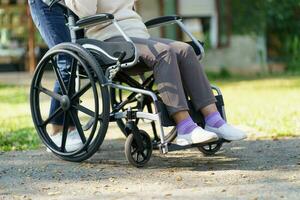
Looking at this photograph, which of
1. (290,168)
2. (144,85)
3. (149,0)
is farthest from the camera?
(149,0)

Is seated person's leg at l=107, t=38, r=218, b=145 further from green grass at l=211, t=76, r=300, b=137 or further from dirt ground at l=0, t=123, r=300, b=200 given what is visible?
green grass at l=211, t=76, r=300, b=137

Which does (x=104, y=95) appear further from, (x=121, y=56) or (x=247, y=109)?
(x=247, y=109)

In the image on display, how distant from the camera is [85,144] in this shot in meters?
4.68

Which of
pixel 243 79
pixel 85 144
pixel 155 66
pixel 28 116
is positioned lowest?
pixel 243 79

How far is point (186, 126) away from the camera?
14.8ft

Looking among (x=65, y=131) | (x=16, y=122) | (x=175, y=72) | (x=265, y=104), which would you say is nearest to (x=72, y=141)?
(x=65, y=131)

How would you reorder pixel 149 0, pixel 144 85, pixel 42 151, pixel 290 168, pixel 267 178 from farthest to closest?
pixel 149 0 → pixel 42 151 → pixel 144 85 → pixel 290 168 → pixel 267 178

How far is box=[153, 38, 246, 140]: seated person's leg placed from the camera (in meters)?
4.59

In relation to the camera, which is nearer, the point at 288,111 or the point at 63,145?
the point at 63,145

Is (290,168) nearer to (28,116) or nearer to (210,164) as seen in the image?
(210,164)

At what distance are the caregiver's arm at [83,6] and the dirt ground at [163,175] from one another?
0.95 meters

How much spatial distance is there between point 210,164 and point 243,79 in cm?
889

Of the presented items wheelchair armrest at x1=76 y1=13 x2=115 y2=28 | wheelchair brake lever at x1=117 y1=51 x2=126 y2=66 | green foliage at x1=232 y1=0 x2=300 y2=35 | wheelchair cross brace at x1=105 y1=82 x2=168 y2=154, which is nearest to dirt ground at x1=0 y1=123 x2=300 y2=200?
wheelchair cross brace at x1=105 y1=82 x2=168 y2=154

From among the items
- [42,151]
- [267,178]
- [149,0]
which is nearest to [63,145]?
[42,151]
